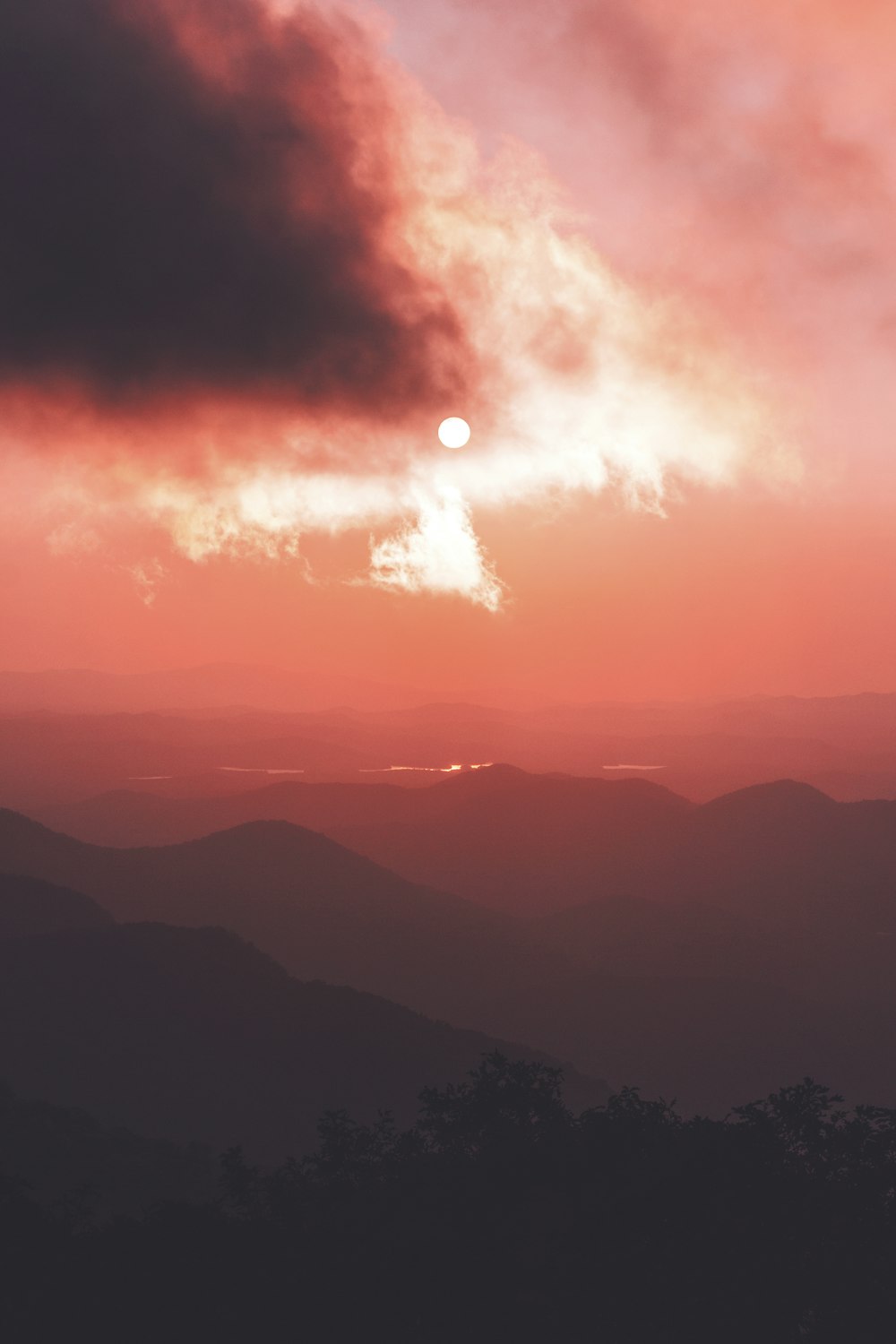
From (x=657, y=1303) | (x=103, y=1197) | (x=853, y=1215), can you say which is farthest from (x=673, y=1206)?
(x=103, y=1197)

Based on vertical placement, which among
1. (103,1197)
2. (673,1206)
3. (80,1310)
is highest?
(673,1206)

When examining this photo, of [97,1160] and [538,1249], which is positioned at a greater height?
[538,1249]

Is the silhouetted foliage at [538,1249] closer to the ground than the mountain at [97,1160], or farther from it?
farther from it

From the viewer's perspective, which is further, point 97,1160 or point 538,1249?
point 97,1160

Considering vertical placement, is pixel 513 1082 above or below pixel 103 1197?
above

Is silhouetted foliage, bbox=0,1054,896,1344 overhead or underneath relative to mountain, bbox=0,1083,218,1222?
overhead

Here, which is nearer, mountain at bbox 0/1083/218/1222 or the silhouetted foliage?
the silhouetted foliage

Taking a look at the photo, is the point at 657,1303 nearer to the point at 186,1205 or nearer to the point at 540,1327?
the point at 540,1327

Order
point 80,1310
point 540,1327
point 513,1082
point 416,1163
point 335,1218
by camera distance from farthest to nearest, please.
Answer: point 513,1082 → point 416,1163 → point 335,1218 → point 80,1310 → point 540,1327

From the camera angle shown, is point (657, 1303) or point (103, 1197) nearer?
point (657, 1303)

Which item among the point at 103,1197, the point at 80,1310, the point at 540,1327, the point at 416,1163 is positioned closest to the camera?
the point at 540,1327

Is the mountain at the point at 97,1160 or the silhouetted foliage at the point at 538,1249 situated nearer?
the silhouetted foliage at the point at 538,1249
